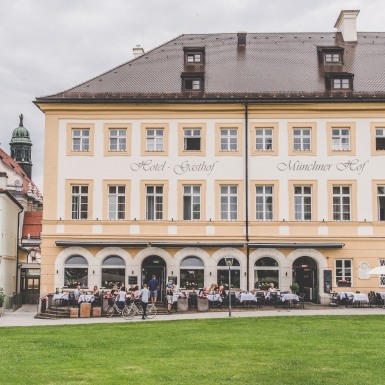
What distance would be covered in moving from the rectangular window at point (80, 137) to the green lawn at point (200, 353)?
13999 mm

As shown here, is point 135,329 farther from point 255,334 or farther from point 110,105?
point 110,105

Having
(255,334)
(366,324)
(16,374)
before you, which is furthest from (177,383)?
(366,324)

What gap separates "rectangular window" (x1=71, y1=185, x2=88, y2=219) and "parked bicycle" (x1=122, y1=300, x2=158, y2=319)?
752cm

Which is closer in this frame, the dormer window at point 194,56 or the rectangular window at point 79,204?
the rectangular window at point 79,204

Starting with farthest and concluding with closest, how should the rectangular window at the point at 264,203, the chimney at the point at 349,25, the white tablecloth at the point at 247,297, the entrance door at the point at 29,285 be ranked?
the entrance door at the point at 29,285
the chimney at the point at 349,25
the rectangular window at the point at 264,203
the white tablecloth at the point at 247,297

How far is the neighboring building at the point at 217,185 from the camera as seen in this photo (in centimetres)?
3791

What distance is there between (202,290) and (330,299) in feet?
21.2

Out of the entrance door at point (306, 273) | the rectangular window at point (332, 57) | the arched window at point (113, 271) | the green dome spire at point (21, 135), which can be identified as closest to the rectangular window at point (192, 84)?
the rectangular window at point (332, 57)

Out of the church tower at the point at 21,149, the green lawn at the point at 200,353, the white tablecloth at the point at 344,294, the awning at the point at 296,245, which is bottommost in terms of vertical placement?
the green lawn at the point at 200,353

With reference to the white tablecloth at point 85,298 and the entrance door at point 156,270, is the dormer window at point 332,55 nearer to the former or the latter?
the entrance door at point 156,270

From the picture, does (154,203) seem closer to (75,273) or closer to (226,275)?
(226,275)

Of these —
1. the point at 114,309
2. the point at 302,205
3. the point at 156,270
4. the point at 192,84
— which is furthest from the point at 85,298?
the point at 192,84

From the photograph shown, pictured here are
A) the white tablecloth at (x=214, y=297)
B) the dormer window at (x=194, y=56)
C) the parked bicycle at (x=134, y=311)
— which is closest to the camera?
the parked bicycle at (x=134, y=311)

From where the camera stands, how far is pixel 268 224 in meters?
38.1
